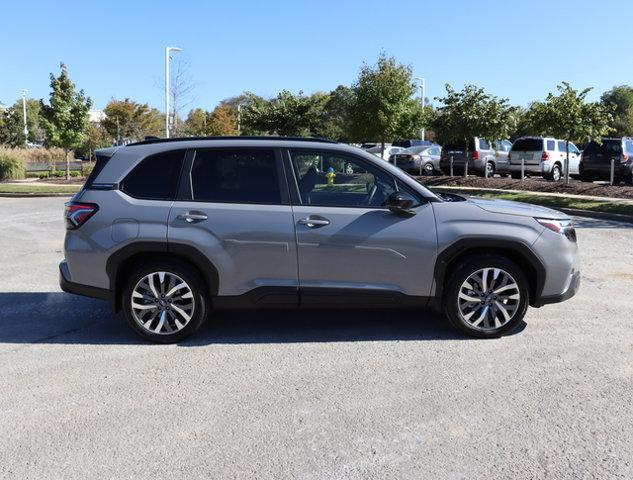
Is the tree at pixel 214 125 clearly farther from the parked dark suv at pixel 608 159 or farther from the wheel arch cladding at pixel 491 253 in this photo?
the wheel arch cladding at pixel 491 253

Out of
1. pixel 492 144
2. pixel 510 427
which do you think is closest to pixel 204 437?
pixel 510 427

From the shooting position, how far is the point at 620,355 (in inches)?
194

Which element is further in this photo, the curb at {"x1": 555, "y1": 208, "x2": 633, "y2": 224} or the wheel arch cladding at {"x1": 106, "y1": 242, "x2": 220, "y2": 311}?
the curb at {"x1": 555, "y1": 208, "x2": 633, "y2": 224}

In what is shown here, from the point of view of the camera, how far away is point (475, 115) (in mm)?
22938

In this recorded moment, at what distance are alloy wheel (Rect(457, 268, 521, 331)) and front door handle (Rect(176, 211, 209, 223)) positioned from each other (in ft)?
7.47

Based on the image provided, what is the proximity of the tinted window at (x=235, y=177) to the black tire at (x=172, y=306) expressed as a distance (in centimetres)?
63

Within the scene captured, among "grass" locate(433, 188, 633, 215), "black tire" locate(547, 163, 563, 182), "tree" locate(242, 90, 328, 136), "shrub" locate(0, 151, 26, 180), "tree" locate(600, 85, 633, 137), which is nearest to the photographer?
"grass" locate(433, 188, 633, 215)

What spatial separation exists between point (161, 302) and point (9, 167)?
27501 millimetres

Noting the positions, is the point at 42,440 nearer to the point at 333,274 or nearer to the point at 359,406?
the point at 359,406

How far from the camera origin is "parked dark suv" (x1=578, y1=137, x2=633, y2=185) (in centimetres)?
2088

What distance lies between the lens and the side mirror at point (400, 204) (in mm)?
5008

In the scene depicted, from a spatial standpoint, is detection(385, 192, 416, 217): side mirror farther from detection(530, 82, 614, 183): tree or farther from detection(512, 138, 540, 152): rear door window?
detection(512, 138, 540, 152): rear door window

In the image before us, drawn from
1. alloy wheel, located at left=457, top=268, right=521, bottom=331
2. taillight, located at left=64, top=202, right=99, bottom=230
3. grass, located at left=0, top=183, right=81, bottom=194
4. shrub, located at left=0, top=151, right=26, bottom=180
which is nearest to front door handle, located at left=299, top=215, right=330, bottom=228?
alloy wheel, located at left=457, top=268, right=521, bottom=331

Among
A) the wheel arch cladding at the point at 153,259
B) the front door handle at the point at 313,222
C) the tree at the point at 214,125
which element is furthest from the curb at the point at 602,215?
the tree at the point at 214,125
